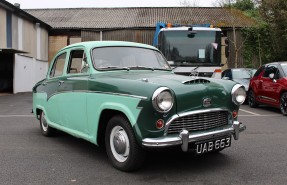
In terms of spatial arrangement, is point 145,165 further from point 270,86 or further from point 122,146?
point 270,86

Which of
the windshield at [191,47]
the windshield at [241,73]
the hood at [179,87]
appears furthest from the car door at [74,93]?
the windshield at [241,73]

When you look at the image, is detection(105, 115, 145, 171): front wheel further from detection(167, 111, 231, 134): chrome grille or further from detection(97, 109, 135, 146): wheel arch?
detection(167, 111, 231, 134): chrome grille

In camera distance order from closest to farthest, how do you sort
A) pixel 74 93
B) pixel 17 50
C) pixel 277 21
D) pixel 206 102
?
pixel 206 102 < pixel 74 93 < pixel 17 50 < pixel 277 21

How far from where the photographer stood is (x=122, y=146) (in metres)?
4.46

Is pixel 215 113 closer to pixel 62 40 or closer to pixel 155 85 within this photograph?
pixel 155 85

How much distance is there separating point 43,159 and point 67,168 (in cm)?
66

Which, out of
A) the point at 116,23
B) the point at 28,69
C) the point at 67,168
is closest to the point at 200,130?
the point at 67,168

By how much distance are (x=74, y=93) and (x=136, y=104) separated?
61.6 inches

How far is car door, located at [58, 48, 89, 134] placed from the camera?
5.11 m

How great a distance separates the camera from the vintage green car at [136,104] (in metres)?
4.07

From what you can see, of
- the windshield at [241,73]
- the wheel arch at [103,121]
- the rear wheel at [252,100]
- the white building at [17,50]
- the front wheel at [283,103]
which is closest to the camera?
the wheel arch at [103,121]

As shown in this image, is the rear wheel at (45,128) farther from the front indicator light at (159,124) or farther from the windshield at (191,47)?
the windshield at (191,47)

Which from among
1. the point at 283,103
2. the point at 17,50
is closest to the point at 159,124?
the point at 283,103

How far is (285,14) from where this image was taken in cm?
1961
